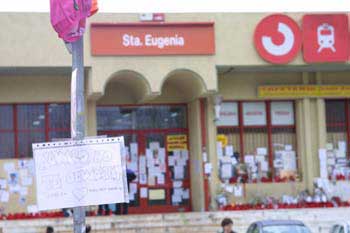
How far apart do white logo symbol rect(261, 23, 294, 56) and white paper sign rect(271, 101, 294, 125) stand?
2.90 meters

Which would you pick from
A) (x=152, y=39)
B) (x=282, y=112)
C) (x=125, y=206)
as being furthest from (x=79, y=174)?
(x=282, y=112)

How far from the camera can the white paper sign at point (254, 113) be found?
26.8m

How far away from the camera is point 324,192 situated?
2598cm

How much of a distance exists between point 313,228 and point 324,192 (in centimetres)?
233

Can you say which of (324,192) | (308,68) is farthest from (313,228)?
(308,68)

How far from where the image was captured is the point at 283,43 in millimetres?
24719

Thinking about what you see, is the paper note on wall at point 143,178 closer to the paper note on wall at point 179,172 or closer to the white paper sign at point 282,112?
the paper note on wall at point 179,172

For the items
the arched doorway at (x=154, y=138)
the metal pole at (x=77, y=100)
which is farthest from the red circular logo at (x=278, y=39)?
the metal pole at (x=77, y=100)

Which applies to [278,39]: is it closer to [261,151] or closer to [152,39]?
[152,39]

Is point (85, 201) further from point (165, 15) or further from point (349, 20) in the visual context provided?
point (349, 20)

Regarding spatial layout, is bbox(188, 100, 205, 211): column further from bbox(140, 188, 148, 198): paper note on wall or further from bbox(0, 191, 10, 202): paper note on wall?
bbox(0, 191, 10, 202): paper note on wall

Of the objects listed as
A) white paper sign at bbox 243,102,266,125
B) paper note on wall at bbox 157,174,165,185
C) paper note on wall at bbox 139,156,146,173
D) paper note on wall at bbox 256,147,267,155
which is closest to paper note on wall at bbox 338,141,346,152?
paper note on wall at bbox 256,147,267,155

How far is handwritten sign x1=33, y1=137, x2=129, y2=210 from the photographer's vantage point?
338 inches

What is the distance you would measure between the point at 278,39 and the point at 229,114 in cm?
336
